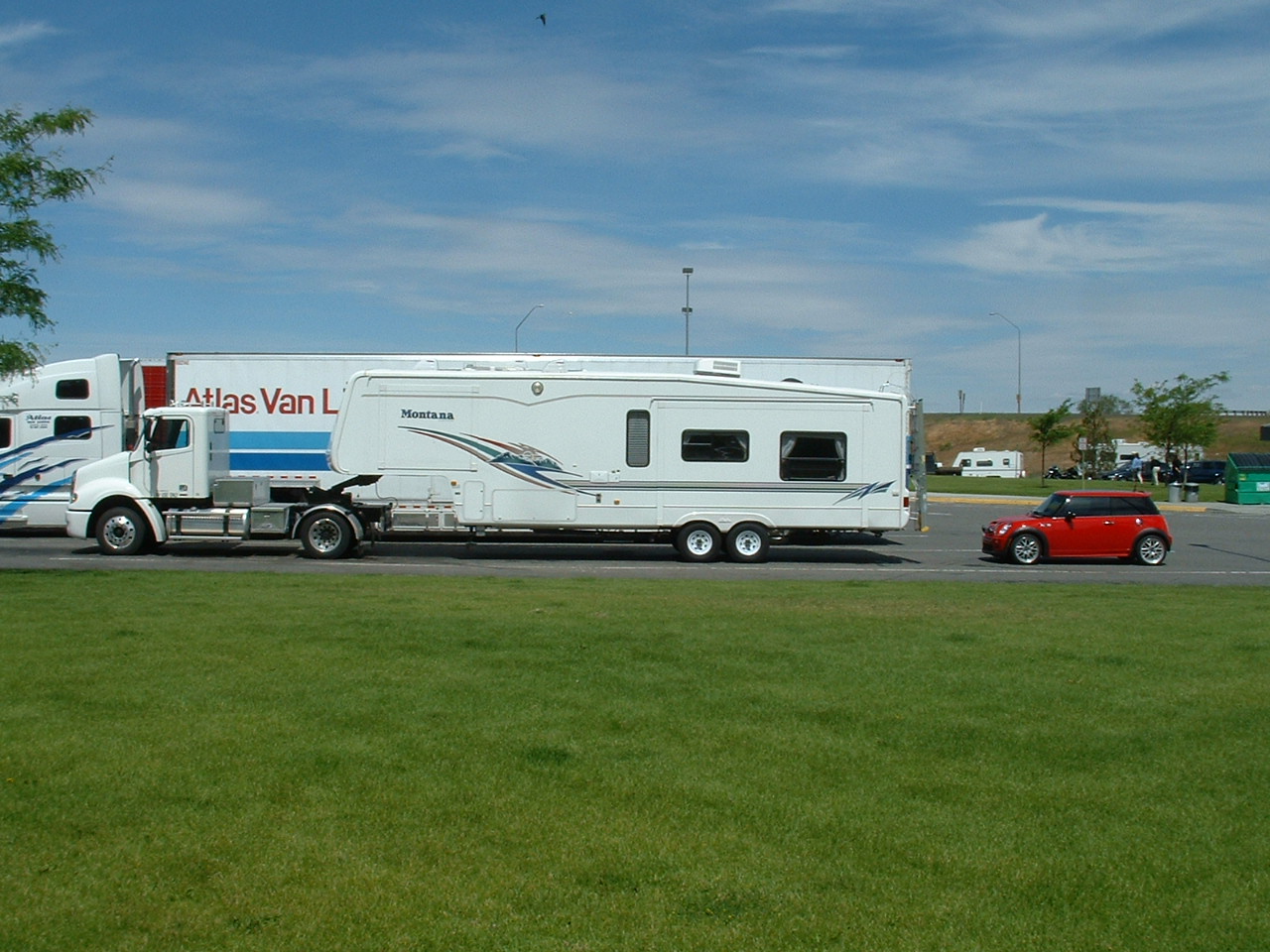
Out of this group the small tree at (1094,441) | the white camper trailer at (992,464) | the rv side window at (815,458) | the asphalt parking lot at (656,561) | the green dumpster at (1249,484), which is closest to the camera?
the asphalt parking lot at (656,561)

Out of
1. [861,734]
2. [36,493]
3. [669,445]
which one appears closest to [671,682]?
[861,734]

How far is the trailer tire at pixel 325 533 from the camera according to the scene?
21.7 m

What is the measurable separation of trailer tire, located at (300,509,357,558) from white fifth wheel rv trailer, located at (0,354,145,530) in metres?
5.97

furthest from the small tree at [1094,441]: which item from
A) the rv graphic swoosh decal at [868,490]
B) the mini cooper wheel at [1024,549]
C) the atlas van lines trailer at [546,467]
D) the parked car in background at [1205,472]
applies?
the atlas van lines trailer at [546,467]

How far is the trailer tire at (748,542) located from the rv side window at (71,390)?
14.0 meters

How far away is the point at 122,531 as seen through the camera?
71.5 ft

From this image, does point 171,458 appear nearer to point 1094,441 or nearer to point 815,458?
point 815,458

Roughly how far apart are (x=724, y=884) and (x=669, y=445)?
674 inches

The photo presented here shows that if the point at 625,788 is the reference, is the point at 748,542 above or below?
above

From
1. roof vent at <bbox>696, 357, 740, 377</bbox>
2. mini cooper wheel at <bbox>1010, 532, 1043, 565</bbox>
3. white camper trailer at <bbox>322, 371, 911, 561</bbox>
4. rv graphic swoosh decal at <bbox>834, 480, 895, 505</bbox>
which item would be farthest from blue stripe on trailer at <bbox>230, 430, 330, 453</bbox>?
mini cooper wheel at <bbox>1010, 532, 1043, 565</bbox>

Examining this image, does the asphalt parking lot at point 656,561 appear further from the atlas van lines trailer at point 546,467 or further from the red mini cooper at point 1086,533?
the atlas van lines trailer at point 546,467

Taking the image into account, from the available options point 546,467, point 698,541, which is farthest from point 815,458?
point 546,467

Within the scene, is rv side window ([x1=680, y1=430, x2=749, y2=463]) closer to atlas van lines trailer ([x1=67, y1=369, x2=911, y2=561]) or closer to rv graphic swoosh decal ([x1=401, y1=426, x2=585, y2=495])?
atlas van lines trailer ([x1=67, y1=369, x2=911, y2=561])

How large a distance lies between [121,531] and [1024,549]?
17035 mm
